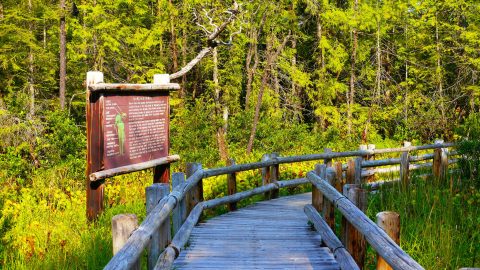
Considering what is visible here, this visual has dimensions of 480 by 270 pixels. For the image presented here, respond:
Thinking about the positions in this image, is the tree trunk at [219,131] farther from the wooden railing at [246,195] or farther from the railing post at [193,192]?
the railing post at [193,192]

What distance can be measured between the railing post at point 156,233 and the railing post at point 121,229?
102 centimetres

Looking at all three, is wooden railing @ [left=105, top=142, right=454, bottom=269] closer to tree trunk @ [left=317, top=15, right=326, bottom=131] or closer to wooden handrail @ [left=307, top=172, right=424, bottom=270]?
wooden handrail @ [left=307, top=172, right=424, bottom=270]

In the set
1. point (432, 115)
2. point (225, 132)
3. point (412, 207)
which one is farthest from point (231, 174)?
point (432, 115)

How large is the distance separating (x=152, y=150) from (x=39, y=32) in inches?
1048

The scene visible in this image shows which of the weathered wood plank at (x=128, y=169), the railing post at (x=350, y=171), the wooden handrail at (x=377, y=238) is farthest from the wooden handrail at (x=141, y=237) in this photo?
the railing post at (x=350, y=171)

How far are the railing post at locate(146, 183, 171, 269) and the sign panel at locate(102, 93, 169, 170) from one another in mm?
2660

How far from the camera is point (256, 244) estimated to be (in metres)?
5.83

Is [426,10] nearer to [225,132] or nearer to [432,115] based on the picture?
[432,115]

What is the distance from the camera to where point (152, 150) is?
8.40 m

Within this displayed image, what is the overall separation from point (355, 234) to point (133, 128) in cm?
449

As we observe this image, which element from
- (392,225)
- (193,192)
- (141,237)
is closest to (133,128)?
(193,192)

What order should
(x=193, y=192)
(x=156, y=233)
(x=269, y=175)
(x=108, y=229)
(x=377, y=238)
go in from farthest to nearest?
(x=269, y=175)
(x=193, y=192)
(x=108, y=229)
(x=156, y=233)
(x=377, y=238)

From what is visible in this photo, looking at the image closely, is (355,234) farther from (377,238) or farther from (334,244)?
(377,238)

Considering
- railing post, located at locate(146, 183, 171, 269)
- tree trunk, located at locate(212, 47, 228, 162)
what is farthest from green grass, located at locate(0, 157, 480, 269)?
tree trunk, located at locate(212, 47, 228, 162)
